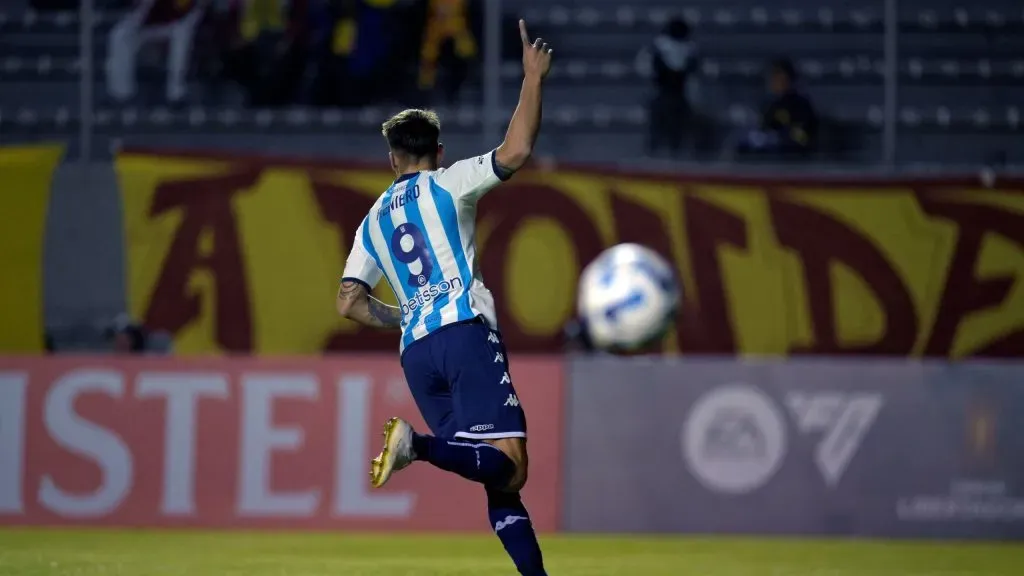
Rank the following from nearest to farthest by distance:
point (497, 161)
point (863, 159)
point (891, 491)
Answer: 1. point (497, 161)
2. point (891, 491)
3. point (863, 159)

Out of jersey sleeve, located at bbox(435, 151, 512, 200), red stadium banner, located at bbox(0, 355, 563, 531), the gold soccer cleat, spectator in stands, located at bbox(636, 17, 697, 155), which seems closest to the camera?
the gold soccer cleat

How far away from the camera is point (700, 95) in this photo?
13844mm

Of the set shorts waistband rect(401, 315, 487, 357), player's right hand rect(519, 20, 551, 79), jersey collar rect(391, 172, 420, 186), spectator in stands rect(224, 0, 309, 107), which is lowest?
shorts waistband rect(401, 315, 487, 357)

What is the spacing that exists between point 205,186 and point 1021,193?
599cm

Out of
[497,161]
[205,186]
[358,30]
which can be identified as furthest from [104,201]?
[497,161]

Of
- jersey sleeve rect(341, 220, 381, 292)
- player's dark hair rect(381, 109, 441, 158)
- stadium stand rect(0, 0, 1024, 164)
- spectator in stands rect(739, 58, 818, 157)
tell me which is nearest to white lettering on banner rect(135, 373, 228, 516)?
stadium stand rect(0, 0, 1024, 164)

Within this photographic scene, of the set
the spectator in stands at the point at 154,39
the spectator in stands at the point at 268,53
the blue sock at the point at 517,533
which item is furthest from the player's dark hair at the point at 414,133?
the spectator in stands at the point at 154,39

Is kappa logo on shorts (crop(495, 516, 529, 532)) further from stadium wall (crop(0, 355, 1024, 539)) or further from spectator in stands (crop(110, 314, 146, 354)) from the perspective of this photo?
spectator in stands (crop(110, 314, 146, 354))

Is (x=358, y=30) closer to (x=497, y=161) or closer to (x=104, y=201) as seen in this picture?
(x=104, y=201)

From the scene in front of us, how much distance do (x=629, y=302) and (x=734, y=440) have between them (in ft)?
3.55

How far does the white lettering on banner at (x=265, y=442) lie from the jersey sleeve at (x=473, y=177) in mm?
4513

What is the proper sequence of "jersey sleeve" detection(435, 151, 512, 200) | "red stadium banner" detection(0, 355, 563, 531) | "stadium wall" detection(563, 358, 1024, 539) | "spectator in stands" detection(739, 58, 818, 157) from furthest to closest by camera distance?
"spectator in stands" detection(739, 58, 818, 157), "red stadium banner" detection(0, 355, 563, 531), "stadium wall" detection(563, 358, 1024, 539), "jersey sleeve" detection(435, 151, 512, 200)

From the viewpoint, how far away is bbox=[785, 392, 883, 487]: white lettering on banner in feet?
32.3

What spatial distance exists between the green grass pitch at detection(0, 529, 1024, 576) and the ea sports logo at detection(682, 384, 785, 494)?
377 millimetres
